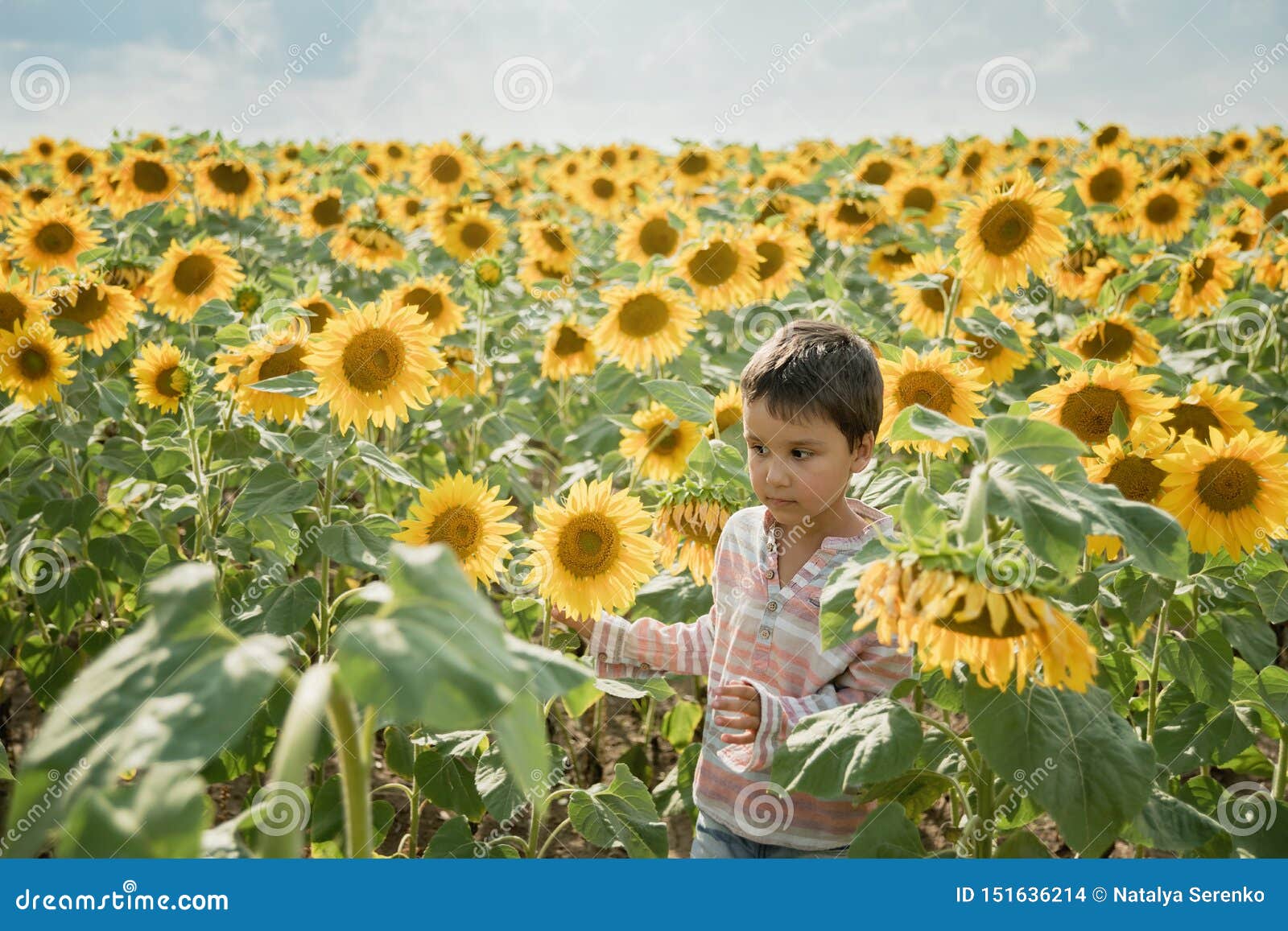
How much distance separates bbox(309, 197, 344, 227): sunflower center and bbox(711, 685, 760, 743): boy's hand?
209 inches

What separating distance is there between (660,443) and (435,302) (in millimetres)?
1452

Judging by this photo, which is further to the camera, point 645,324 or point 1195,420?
point 645,324

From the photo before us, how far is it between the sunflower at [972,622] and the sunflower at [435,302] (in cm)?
280

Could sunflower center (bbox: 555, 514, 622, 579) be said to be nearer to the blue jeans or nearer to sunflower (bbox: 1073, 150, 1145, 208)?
the blue jeans

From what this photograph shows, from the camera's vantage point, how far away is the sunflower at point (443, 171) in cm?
766

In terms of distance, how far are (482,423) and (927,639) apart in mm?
2790

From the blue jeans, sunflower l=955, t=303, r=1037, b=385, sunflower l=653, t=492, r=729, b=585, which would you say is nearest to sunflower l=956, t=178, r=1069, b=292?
sunflower l=955, t=303, r=1037, b=385

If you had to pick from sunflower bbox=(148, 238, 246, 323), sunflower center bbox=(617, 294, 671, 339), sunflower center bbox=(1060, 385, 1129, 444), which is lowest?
sunflower center bbox=(1060, 385, 1129, 444)

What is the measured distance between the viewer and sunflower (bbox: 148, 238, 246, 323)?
4.09 metres

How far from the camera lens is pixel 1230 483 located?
210 centimetres

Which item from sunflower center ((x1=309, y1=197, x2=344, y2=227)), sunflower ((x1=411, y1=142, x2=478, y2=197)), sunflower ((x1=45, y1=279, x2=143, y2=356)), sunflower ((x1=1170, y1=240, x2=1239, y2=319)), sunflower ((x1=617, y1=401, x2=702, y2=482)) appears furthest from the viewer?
sunflower ((x1=411, y1=142, x2=478, y2=197))

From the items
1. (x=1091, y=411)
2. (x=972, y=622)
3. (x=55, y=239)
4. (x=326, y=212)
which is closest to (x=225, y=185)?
(x=326, y=212)

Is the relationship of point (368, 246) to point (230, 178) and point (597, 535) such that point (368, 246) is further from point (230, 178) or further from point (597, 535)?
point (597, 535)

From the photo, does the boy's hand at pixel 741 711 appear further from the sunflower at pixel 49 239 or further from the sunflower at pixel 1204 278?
the sunflower at pixel 49 239
